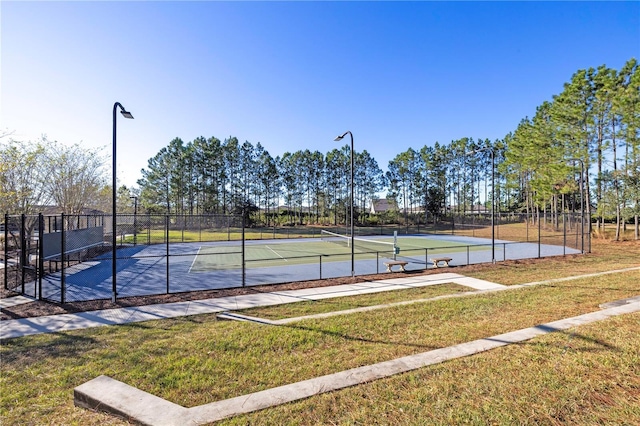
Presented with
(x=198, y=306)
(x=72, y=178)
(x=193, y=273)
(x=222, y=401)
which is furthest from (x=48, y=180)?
(x=222, y=401)

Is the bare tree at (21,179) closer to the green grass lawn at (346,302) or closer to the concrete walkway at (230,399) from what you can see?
the concrete walkway at (230,399)

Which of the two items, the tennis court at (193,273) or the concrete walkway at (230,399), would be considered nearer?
the concrete walkway at (230,399)

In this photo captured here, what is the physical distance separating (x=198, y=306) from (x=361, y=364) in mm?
5515

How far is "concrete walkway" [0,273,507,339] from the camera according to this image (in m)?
6.75

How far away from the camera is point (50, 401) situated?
12.2 feet

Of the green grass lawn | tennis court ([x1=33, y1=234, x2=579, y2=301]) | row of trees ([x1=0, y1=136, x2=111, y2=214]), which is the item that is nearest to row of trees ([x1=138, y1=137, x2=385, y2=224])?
row of trees ([x1=0, y1=136, x2=111, y2=214])

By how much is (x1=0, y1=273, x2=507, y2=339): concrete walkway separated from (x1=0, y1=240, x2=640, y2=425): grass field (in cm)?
61

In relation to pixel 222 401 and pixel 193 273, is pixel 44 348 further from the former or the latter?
pixel 193 273

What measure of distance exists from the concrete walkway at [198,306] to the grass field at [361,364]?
2.02ft

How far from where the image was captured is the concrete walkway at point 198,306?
22.1 feet

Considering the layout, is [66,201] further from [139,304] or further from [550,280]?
[550,280]

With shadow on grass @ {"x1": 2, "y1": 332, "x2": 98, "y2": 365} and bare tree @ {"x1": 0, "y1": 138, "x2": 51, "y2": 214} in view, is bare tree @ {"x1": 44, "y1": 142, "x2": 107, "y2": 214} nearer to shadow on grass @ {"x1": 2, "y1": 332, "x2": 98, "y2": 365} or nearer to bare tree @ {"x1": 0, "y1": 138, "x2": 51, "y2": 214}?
bare tree @ {"x1": 0, "y1": 138, "x2": 51, "y2": 214}

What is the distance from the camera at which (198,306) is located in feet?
27.2

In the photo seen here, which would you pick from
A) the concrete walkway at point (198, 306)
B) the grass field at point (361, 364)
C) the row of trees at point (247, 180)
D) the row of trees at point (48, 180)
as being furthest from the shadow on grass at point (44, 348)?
the row of trees at point (247, 180)
